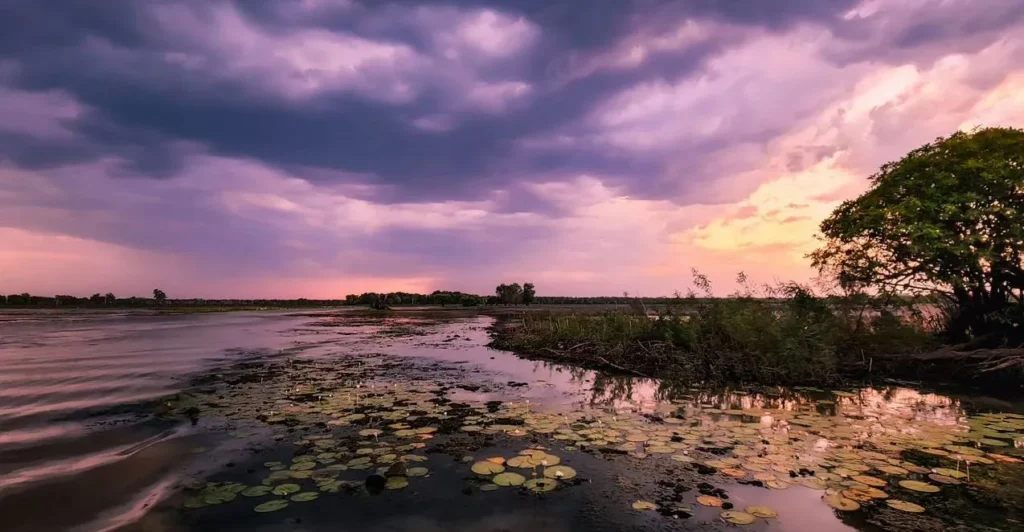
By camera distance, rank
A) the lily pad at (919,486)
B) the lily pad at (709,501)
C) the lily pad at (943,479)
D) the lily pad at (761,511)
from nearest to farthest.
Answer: the lily pad at (761,511) < the lily pad at (709,501) < the lily pad at (919,486) < the lily pad at (943,479)

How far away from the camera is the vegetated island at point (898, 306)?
1278cm

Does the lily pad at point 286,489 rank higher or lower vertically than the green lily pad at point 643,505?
lower

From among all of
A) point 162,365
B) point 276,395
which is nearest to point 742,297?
point 276,395

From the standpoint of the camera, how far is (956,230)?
13641 millimetres

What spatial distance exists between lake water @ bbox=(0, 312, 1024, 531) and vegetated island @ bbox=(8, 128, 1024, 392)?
6.74ft

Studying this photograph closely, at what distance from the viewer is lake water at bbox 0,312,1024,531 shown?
4.59 metres

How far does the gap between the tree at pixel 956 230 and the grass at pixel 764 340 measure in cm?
128

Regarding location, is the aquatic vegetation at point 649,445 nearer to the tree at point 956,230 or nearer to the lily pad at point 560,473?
the lily pad at point 560,473

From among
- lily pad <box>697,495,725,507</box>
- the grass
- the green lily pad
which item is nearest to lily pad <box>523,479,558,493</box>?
the green lily pad

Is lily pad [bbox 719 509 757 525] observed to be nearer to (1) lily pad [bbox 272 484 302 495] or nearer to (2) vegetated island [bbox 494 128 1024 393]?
(1) lily pad [bbox 272 484 302 495]

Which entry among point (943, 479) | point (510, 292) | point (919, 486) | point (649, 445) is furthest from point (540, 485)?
→ point (510, 292)

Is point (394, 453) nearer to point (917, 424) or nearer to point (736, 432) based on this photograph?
point (736, 432)

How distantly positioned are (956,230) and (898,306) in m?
2.82

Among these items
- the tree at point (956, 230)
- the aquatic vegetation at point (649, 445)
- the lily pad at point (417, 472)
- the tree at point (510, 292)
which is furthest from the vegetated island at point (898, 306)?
the tree at point (510, 292)
